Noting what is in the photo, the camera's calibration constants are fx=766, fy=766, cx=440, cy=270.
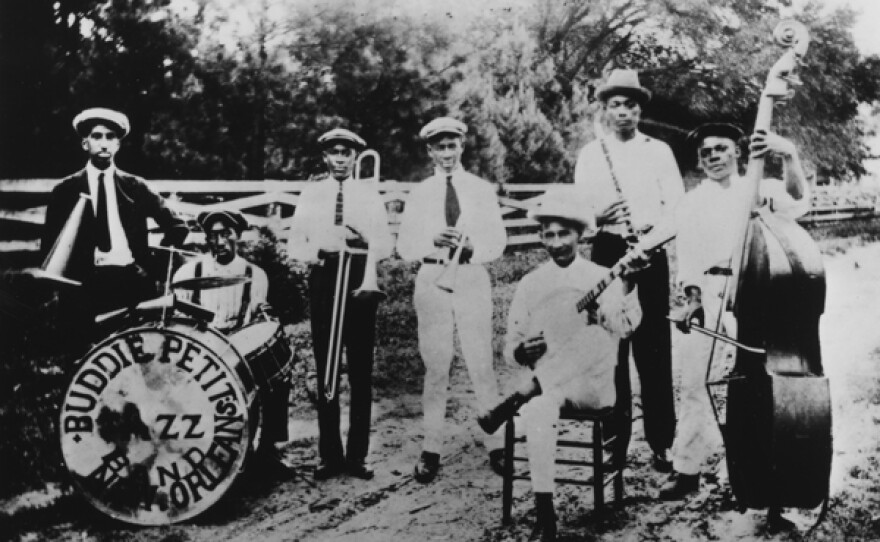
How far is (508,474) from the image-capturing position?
3.52 metres

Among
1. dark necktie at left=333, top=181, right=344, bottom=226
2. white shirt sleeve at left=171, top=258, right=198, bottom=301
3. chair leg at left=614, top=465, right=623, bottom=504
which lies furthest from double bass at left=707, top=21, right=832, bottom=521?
white shirt sleeve at left=171, top=258, right=198, bottom=301

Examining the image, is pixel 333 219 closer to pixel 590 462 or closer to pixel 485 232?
pixel 485 232

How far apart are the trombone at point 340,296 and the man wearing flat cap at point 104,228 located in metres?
0.90

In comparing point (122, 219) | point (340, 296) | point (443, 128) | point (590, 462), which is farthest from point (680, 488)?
point (122, 219)

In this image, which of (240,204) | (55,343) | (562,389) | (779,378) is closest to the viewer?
(779,378)

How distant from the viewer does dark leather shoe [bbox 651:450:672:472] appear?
3.91 meters

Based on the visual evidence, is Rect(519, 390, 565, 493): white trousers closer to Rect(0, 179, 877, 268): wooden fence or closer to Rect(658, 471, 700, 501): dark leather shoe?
Rect(658, 471, 700, 501): dark leather shoe

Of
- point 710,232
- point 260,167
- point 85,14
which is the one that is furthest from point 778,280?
point 85,14

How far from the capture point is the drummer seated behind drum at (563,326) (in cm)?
343

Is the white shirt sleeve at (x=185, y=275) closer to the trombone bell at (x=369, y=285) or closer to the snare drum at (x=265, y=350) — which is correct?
the snare drum at (x=265, y=350)

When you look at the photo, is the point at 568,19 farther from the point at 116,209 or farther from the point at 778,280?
the point at 116,209

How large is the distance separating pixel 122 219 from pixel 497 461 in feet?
7.49

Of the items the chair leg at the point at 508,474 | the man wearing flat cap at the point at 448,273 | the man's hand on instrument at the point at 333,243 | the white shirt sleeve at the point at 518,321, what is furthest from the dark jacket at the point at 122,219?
the chair leg at the point at 508,474

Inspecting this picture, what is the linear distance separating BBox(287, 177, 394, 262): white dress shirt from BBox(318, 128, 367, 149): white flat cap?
19 centimetres
